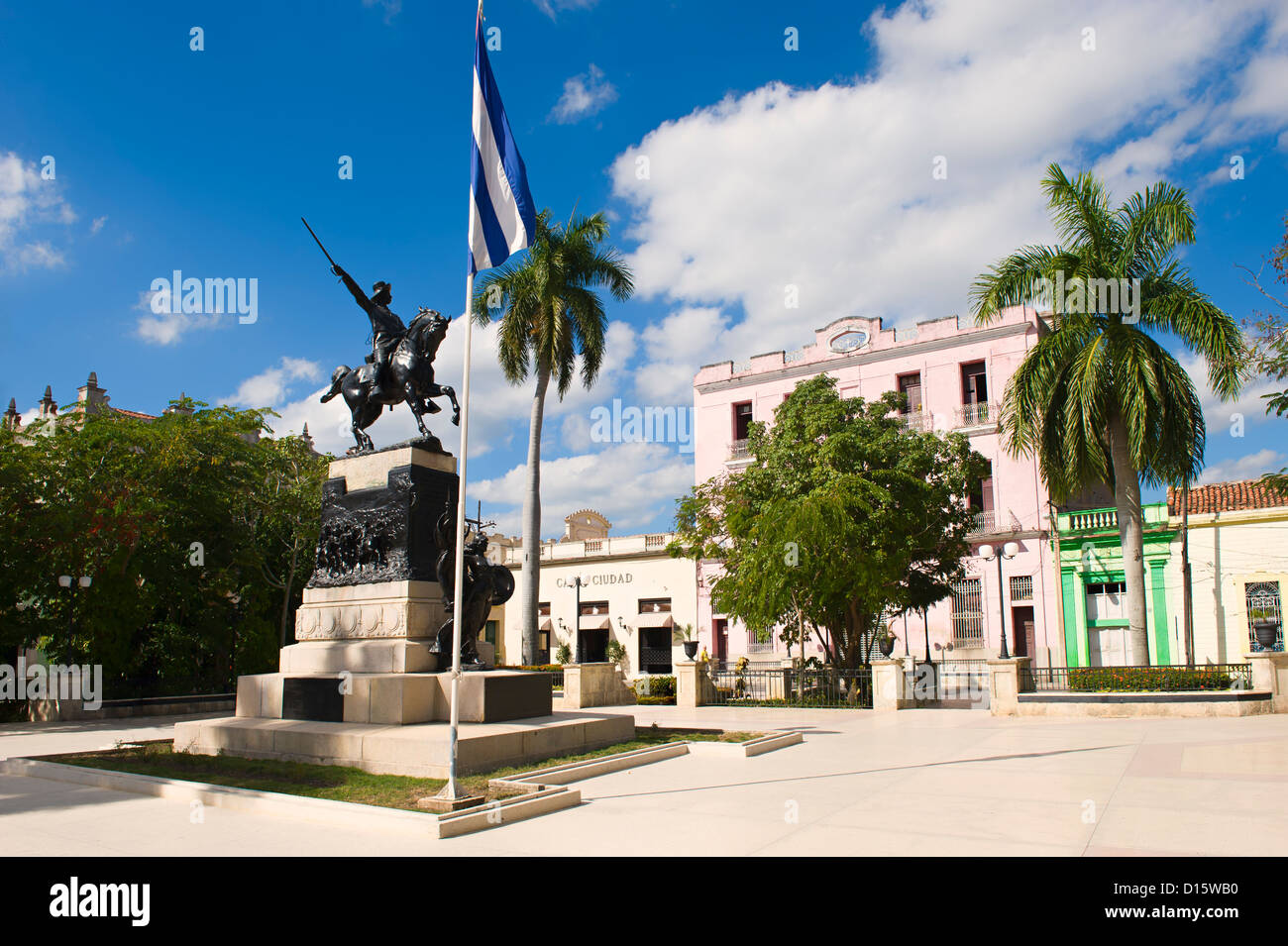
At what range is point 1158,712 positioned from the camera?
17297mm

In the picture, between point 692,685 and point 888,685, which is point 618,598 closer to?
point 692,685

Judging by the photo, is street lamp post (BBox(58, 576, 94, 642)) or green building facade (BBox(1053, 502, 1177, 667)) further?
green building facade (BBox(1053, 502, 1177, 667))

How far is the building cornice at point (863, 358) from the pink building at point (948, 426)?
0.04 meters

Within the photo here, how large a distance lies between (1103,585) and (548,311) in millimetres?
21506

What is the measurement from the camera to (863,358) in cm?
3644

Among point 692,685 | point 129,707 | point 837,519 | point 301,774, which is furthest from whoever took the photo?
point 692,685

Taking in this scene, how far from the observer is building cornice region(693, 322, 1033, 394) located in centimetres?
3344

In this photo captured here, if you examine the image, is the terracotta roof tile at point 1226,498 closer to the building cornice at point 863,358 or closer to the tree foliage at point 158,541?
the building cornice at point 863,358

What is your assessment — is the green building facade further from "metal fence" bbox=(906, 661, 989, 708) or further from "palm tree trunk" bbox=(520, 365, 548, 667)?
"palm tree trunk" bbox=(520, 365, 548, 667)

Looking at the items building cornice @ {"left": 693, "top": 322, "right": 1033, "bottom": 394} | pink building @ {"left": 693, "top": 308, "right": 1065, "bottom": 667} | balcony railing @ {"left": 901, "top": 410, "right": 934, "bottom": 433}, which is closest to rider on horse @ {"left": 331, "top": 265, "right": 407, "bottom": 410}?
pink building @ {"left": 693, "top": 308, "right": 1065, "bottom": 667}

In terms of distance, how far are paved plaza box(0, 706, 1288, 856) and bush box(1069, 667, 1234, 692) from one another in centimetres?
507

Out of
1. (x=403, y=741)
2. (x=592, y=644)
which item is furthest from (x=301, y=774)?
(x=592, y=644)

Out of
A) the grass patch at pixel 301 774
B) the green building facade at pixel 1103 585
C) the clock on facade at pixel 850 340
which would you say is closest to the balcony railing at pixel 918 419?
the clock on facade at pixel 850 340
